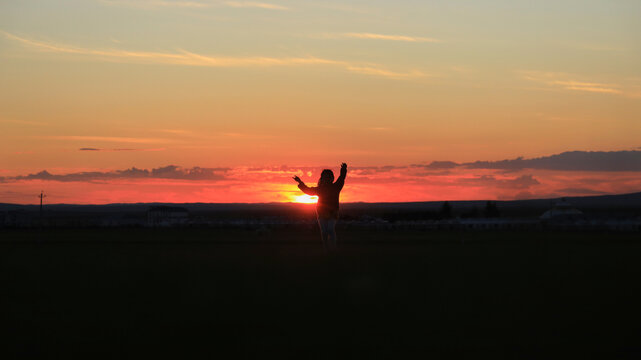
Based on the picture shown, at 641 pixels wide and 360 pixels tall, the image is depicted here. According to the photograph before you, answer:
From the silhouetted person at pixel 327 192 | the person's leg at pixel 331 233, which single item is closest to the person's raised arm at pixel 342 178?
the silhouetted person at pixel 327 192

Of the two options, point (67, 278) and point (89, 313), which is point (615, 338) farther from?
point (67, 278)

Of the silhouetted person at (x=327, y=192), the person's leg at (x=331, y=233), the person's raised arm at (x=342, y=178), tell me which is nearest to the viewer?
the silhouetted person at (x=327, y=192)

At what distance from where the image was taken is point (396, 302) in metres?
12.0

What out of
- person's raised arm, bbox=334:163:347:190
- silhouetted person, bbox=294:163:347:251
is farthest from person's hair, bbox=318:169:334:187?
person's raised arm, bbox=334:163:347:190

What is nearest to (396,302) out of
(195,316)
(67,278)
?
(195,316)

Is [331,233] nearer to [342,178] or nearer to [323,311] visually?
[342,178]

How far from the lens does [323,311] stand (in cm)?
1106

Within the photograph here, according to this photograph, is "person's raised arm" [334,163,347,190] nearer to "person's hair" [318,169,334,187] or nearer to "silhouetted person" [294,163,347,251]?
"silhouetted person" [294,163,347,251]

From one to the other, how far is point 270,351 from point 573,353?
2.79 meters

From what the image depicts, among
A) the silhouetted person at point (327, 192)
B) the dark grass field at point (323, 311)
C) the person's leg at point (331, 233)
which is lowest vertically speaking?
the dark grass field at point (323, 311)

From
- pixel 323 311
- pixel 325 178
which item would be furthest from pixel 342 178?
pixel 323 311

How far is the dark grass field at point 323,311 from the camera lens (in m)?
8.60

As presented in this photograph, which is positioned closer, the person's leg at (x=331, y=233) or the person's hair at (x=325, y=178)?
the person's hair at (x=325, y=178)

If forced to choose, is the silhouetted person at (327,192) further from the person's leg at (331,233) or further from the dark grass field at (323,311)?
the dark grass field at (323,311)
